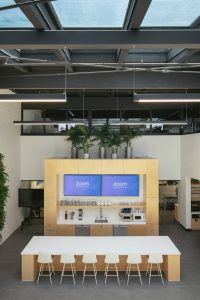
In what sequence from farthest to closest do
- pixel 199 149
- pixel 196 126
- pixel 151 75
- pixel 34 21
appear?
pixel 196 126 < pixel 199 149 < pixel 151 75 < pixel 34 21

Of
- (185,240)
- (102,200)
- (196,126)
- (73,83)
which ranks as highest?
(73,83)

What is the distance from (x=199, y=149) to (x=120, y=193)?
2.80m

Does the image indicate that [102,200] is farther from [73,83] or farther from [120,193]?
[73,83]

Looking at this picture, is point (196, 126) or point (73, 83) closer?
point (73, 83)

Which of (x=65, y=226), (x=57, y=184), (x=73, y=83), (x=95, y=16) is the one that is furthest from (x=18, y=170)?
(x=95, y=16)

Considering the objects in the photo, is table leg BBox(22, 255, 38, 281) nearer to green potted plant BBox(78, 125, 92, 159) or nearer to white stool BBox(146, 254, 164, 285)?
white stool BBox(146, 254, 164, 285)

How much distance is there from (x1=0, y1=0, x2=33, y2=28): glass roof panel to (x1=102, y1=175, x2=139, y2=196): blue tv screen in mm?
7026

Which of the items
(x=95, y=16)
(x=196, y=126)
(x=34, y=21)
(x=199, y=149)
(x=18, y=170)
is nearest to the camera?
(x=34, y=21)

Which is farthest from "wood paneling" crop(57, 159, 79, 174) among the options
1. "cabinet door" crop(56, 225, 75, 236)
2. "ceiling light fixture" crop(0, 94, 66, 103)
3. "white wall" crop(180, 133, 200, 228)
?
"ceiling light fixture" crop(0, 94, 66, 103)

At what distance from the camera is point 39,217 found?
537 inches

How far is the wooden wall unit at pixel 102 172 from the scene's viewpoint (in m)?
10.8

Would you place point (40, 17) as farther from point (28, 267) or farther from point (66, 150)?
point (66, 150)

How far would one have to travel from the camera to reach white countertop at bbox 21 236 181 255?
8.02 metres

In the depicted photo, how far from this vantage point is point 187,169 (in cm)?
1195
